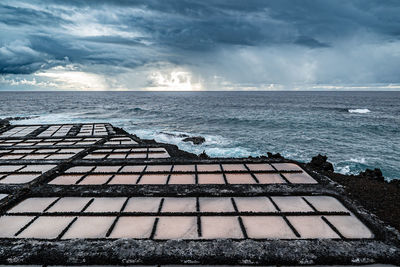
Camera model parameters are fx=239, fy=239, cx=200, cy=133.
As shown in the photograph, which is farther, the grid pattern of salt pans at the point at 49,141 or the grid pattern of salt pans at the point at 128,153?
the grid pattern of salt pans at the point at 49,141

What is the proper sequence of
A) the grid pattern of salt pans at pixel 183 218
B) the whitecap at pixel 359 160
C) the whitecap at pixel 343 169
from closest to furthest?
the grid pattern of salt pans at pixel 183 218 → the whitecap at pixel 343 169 → the whitecap at pixel 359 160

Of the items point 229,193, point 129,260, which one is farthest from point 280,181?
point 129,260

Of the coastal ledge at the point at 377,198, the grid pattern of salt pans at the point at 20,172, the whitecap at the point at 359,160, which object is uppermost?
the grid pattern of salt pans at the point at 20,172

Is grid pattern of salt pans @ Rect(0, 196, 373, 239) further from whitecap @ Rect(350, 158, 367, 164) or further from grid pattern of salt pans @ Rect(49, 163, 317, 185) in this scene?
whitecap @ Rect(350, 158, 367, 164)

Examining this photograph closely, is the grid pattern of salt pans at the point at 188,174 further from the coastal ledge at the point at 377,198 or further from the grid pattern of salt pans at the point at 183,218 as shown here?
the coastal ledge at the point at 377,198

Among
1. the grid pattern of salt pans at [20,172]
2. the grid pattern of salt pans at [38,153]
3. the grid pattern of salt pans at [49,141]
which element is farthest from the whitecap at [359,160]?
the grid pattern of salt pans at [20,172]

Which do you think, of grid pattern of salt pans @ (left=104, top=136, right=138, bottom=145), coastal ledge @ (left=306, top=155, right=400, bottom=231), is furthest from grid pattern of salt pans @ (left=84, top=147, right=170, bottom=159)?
coastal ledge @ (left=306, top=155, right=400, bottom=231)

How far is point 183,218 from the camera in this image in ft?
21.3

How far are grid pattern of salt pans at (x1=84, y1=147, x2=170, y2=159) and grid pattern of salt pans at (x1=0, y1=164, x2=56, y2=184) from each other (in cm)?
231

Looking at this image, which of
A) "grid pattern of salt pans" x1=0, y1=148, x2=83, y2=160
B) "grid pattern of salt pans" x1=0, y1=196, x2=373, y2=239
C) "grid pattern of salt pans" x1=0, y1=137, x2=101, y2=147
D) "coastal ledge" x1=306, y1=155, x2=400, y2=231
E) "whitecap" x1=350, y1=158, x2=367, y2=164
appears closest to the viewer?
"grid pattern of salt pans" x1=0, y1=196, x2=373, y2=239

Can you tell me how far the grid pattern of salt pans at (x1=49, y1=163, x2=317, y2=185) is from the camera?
29.9 ft

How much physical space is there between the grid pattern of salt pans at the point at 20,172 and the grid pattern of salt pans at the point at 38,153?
1728 mm

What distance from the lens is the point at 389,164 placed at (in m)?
24.2

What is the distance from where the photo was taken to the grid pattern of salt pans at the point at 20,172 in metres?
9.30
